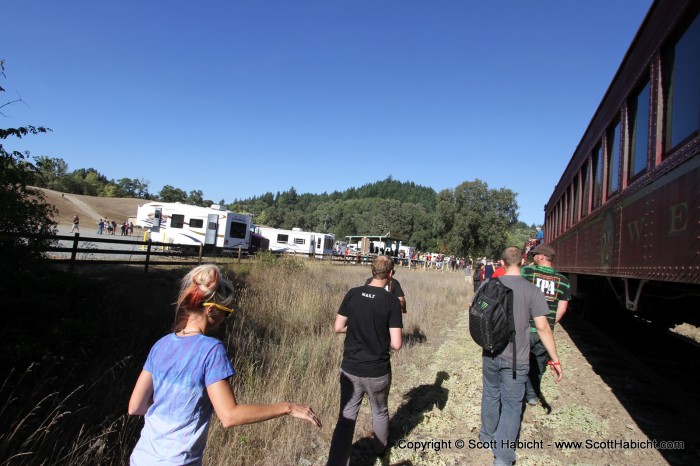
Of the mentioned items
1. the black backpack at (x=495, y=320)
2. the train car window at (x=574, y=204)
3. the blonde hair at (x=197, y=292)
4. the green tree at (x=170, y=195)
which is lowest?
the black backpack at (x=495, y=320)

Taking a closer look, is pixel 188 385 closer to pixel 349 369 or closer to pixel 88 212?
pixel 349 369

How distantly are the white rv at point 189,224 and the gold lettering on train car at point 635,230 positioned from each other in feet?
73.9

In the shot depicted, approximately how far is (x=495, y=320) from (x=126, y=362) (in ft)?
18.6

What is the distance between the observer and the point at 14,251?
6023mm

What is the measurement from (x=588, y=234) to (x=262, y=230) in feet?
113

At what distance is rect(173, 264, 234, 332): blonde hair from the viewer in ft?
6.04

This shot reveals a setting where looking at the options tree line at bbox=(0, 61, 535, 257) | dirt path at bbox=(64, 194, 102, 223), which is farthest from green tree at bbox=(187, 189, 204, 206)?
dirt path at bbox=(64, 194, 102, 223)

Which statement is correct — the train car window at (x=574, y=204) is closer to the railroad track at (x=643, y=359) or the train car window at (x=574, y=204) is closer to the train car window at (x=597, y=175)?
the train car window at (x=597, y=175)

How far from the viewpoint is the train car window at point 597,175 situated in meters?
5.52

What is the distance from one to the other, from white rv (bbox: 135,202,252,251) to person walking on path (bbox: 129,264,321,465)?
23.0 metres

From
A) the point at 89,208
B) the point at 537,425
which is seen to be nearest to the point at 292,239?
the point at 537,425

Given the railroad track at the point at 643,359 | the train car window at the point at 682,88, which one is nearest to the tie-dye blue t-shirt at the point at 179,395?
the train car window at the point at 682,88

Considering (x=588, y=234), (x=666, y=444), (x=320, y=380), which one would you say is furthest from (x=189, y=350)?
(x=588, y=234)

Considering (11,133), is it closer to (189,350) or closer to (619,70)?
(189,350)
